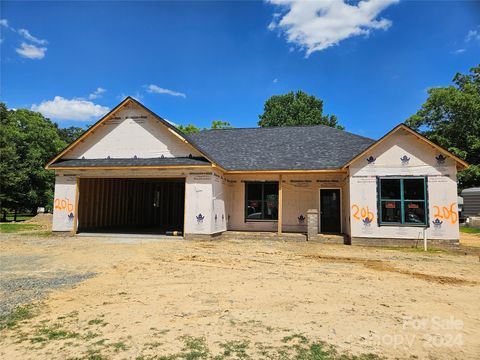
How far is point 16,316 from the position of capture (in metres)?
4.98

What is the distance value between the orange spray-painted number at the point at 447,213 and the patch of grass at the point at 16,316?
13.0 meters

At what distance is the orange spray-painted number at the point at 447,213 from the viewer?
500 inches

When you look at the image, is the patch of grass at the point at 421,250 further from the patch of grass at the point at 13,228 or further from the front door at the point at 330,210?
the patch of grass at the point at 13,228

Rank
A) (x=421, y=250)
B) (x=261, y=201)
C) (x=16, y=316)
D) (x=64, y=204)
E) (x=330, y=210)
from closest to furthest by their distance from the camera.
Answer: (x=16, y=316) → (x=421, y=250) → (x=64, y=204) → (x=330, y=210) → (x=261, y=201)

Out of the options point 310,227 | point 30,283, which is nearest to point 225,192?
point 310,227

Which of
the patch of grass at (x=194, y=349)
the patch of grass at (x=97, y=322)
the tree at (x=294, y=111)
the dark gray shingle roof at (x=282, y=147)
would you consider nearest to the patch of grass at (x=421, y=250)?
the dark gray shingle roof at (x=282, y=147)

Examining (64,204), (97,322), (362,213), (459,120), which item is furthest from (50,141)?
(459,120)

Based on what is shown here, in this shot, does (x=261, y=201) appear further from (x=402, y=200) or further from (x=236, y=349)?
(x=236, y=349)

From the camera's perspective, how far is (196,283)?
7016mm

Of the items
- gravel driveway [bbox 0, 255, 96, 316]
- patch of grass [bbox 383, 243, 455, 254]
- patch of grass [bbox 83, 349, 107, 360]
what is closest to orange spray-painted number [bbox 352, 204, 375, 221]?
patch of grass [bbox 383, 243, 455, 254]

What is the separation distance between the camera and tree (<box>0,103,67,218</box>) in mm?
24516

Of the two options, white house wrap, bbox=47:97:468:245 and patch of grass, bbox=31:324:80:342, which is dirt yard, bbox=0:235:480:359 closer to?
patch of grass, bbox=31:324:80:342

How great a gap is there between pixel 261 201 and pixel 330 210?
3.30m

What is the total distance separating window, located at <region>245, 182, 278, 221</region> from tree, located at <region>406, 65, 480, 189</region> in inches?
809
